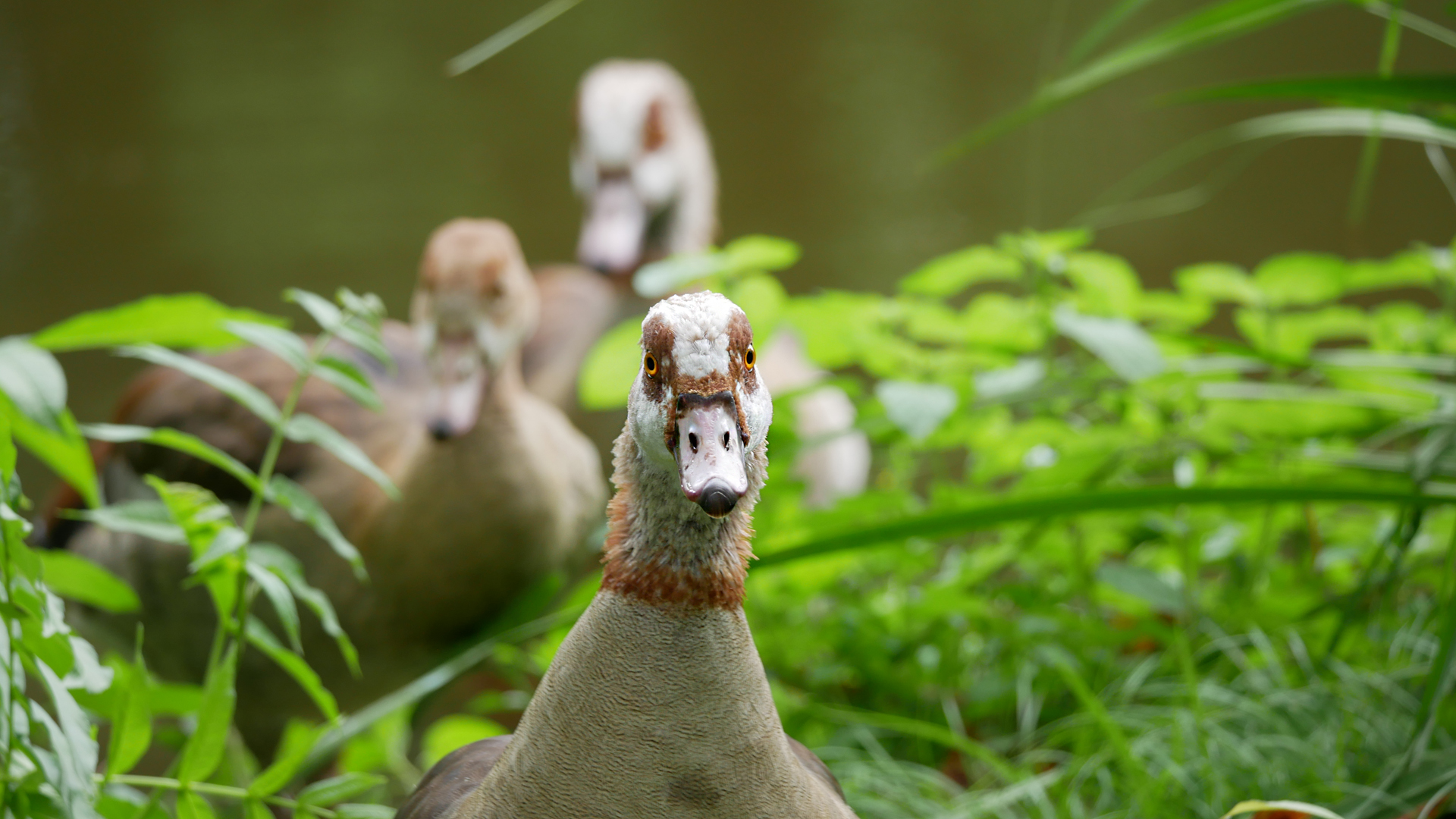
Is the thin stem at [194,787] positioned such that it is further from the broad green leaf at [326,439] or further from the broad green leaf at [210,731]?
the broad green leaf at [326,439]

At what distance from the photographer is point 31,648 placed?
0.54m

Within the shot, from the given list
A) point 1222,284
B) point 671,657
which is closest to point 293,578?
point 671,657

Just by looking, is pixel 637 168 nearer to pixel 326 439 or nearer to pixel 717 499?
pixel 326 439

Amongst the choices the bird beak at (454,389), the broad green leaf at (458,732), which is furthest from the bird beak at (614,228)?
the broad green leaf at (458,732)

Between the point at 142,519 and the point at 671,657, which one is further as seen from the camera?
the point at 142,519

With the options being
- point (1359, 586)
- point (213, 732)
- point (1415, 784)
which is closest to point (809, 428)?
point (1359, 586)

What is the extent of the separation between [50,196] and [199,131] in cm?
33

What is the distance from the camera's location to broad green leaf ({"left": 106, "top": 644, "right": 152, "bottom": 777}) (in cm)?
58

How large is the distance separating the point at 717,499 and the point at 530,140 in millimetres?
2335

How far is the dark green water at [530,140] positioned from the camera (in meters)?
2.28

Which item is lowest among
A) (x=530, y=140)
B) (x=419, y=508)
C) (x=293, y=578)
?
(x=419, y=508)

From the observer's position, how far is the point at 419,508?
1271 mm

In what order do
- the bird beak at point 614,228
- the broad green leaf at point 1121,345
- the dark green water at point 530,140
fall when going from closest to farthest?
the broad green leaf at point 1121,345 → the bird beak at point 614,228 → the dark green water at point 530,140

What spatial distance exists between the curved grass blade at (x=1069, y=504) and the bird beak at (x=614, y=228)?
0.99 meters
